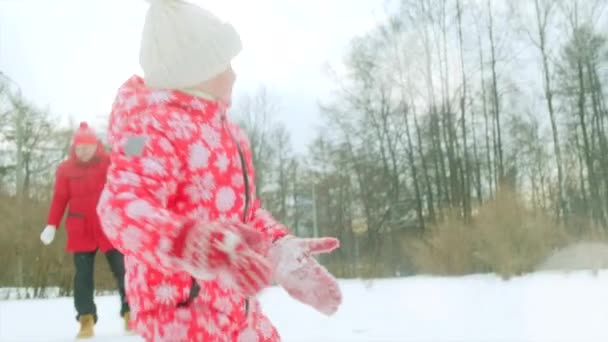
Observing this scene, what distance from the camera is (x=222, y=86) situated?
5.43 ft

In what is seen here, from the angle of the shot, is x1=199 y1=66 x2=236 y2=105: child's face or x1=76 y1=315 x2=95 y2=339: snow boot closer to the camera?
x1=199 y1=66 x2=236 y2=105: child's face

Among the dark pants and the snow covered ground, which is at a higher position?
the dark pants

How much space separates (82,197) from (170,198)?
13.6 ft

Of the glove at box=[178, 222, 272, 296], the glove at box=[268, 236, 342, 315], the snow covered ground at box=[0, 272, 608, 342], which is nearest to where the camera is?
the glove at box=[178, 222, 272, 296]

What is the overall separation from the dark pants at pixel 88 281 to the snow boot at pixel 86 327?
63 millimetres

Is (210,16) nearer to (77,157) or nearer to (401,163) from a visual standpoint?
(77,157)

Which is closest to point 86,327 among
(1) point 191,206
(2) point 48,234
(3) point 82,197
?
(2) point 48,234

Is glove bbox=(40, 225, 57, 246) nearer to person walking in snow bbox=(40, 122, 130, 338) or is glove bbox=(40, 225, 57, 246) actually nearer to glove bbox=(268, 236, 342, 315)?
person walking in snow bbox=(40, 122, 130, 338)

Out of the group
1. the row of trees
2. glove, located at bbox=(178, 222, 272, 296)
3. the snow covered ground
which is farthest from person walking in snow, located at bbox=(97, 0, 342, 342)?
the row of trees

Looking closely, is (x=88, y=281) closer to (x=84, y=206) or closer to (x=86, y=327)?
(x=86, y=327)

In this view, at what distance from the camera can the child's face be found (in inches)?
63.6

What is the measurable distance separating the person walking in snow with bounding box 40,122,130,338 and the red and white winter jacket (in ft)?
12.5

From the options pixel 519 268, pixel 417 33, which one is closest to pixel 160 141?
pixel 519 268

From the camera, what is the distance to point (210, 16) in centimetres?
170
